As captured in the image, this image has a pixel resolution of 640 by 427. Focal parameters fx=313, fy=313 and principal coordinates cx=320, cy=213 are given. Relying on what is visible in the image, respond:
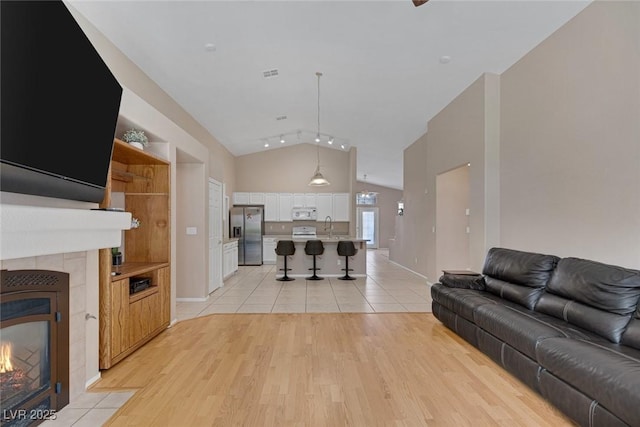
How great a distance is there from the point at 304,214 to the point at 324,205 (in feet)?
2.29

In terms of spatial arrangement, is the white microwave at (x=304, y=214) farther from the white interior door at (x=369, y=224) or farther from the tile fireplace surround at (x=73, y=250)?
the tile fireplace surround at (x=73, y=250)

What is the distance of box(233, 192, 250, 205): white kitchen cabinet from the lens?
977cm

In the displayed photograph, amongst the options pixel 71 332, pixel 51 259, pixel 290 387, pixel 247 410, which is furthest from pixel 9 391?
pixel 290 387

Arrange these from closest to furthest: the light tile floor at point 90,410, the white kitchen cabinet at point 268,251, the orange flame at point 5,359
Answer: the orange flame at point 5,359
the light tile floor at point 90,410
the white kitchen cabinet at point 268,251

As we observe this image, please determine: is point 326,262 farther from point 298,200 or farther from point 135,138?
point 135,138

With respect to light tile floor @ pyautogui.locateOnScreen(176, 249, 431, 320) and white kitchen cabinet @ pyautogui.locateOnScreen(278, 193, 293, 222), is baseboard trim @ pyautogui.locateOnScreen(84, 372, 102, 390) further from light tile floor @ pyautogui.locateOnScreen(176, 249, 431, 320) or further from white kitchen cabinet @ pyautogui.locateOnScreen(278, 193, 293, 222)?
white kitchen cabinet @ pyautogui.locateOnScreen(278, 193, 293, 222)

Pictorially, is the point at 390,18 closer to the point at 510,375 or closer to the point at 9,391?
the point at 510,375

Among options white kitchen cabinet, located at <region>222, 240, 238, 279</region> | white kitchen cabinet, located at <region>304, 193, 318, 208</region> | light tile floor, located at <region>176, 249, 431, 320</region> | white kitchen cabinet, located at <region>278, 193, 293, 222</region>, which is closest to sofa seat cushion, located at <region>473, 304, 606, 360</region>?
light tile floor, located at <region>176, 249, 431, 320</region>

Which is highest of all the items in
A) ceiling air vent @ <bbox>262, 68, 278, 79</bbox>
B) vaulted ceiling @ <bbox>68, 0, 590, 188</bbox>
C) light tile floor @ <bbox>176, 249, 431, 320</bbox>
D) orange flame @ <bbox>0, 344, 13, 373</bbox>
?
ceiling air vent @ <bbox>262, 68, 278, 79</bbox>

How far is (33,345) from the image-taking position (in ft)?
6.85

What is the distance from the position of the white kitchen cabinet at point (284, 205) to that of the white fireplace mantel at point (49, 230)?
7.70 meters

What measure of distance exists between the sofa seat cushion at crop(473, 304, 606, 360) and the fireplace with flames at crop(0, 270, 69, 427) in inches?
139

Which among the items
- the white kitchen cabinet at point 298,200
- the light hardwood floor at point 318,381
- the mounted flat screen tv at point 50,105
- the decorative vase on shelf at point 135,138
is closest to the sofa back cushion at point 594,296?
the light hardwood floor at point 318,381

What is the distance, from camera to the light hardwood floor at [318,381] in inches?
86.8
